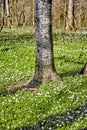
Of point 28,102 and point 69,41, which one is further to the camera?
point 69,41

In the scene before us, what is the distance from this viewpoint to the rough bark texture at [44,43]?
17.5 meters

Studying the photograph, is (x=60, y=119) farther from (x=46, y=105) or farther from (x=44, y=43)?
(x=44, y=43)

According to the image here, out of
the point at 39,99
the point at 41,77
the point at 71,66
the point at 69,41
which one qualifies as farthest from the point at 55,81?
the point at 69,41

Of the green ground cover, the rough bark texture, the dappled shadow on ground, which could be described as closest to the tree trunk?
the rough bark texture

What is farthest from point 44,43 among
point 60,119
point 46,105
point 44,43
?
point 60,119

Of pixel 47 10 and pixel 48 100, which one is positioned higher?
pixel 47 10

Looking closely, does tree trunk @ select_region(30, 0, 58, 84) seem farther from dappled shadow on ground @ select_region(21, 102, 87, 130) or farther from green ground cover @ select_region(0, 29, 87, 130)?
dappled shadow on ground @ select_region(21, 102, 87, 130)

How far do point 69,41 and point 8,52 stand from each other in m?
7.08

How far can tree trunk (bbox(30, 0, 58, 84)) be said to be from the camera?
17.5 metres

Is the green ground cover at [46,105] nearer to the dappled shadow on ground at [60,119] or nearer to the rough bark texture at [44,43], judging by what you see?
the dappled shadow on ground at [60,119]

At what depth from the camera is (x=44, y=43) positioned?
1761 centimetres

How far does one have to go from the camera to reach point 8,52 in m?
29.8

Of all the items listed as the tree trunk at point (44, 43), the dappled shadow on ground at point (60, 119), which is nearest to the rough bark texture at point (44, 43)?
the tree trunk at point (44, 43)

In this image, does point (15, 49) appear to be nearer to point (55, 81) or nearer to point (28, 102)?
point (55, 81)
